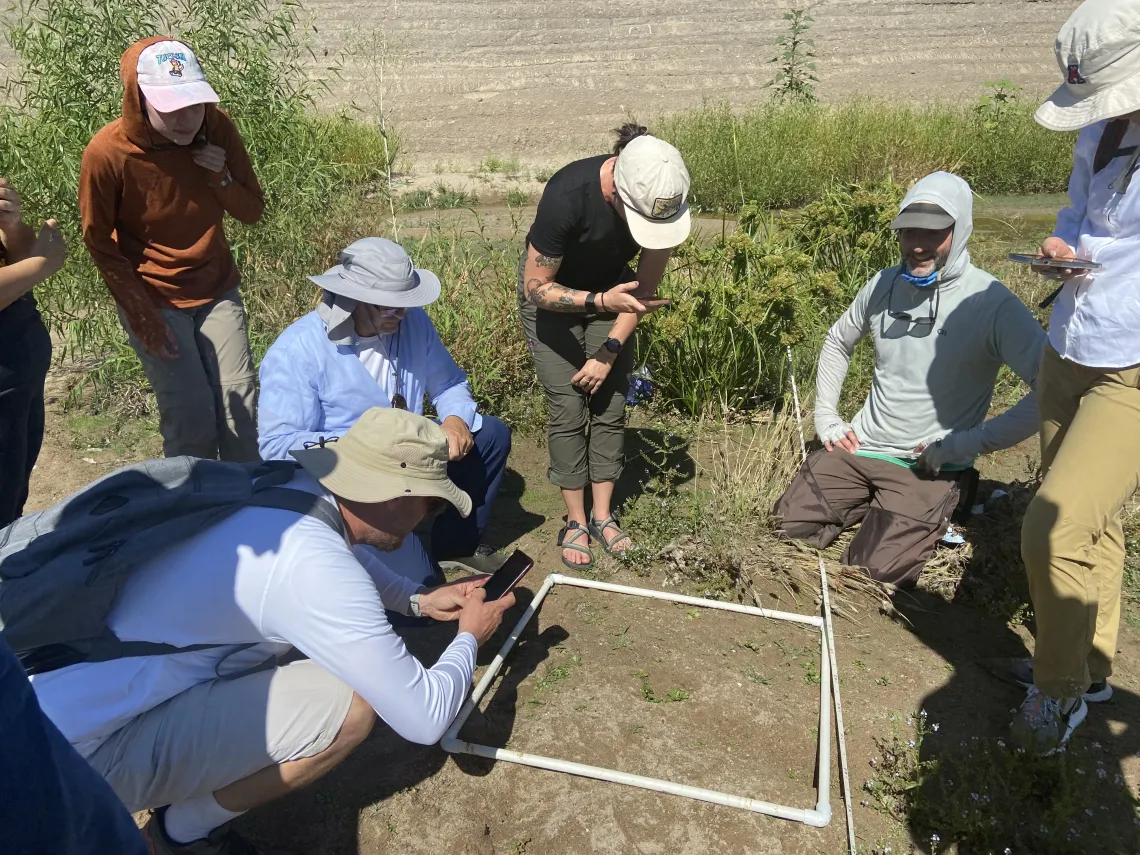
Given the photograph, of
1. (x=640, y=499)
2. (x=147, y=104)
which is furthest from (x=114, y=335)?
(x=640, y=499)

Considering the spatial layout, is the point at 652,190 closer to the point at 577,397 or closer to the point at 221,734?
the point at 577,397

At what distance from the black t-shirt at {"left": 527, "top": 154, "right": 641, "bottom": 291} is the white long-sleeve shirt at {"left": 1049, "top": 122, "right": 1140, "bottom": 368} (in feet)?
4.71

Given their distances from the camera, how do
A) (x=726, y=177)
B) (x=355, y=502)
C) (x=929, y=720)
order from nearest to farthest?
1. (x=355, y=502)
2. (x=929, y=720)
3. (x=726, y=177)

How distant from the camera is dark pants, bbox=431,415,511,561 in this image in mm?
3422

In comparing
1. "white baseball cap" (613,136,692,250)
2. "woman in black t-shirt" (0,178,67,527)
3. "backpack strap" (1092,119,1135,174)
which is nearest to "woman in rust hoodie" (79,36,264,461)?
"woman in black t-shirt" (0,178,67,527)

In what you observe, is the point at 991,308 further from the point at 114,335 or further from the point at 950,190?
the point at 114,335

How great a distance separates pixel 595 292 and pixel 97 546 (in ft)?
6.82

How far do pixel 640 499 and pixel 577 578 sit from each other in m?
0.64

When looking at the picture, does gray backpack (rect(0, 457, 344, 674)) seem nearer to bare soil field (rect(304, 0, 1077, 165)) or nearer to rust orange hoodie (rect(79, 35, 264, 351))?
rust orange hoodie (rect(79, 35, 264, 351))

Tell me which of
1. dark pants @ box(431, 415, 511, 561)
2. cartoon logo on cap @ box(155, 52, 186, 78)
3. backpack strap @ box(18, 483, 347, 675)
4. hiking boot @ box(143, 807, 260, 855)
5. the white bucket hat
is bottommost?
hiking boot @ box(143, 807, 260, 855)

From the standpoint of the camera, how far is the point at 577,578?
339 centimetres

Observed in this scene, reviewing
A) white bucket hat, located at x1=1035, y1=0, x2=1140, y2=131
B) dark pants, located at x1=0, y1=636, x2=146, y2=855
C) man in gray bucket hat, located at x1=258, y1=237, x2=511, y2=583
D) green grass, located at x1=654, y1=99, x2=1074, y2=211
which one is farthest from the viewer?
green grass, located at x1=654, y1=99, x2=1074, y2=211

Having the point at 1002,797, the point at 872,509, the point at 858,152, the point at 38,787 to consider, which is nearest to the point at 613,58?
the point at 858,152

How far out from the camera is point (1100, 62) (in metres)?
2.27
